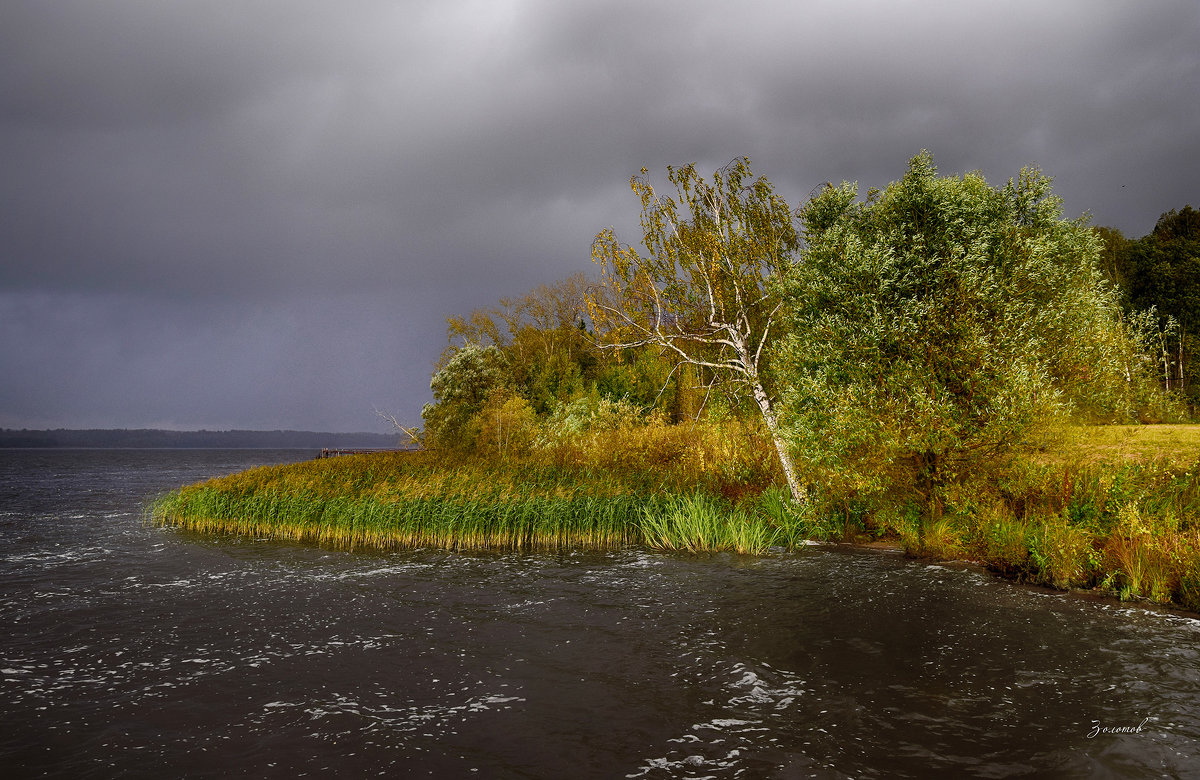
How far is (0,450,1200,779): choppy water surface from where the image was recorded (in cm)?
803

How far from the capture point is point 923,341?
64.1ft

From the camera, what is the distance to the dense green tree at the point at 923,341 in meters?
18.7

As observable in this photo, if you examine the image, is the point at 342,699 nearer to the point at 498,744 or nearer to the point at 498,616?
the point at 498,744

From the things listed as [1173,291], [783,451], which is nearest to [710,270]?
[783,451]

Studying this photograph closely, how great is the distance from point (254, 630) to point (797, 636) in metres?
11.1

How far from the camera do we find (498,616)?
48.4 ft

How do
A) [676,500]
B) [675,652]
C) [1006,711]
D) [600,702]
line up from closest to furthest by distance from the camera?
[1006,711] → [600,702] → [675,652] → [676,500]

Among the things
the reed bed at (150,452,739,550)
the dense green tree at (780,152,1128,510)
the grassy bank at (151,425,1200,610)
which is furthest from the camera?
the reed bed at (150,452,739,550)

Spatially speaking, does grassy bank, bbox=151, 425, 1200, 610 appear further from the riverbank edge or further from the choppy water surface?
the choppy water surface

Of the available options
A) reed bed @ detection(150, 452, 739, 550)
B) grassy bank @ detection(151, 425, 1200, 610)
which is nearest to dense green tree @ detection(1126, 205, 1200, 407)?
grassy bank @ detection(151, 425, 1200, 610)

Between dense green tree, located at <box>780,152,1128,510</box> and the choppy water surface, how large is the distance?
3917mm

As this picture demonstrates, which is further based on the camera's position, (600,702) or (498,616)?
(498,616)

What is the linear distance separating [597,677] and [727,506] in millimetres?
15006

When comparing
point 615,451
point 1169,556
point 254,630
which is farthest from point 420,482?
point 1169,556
